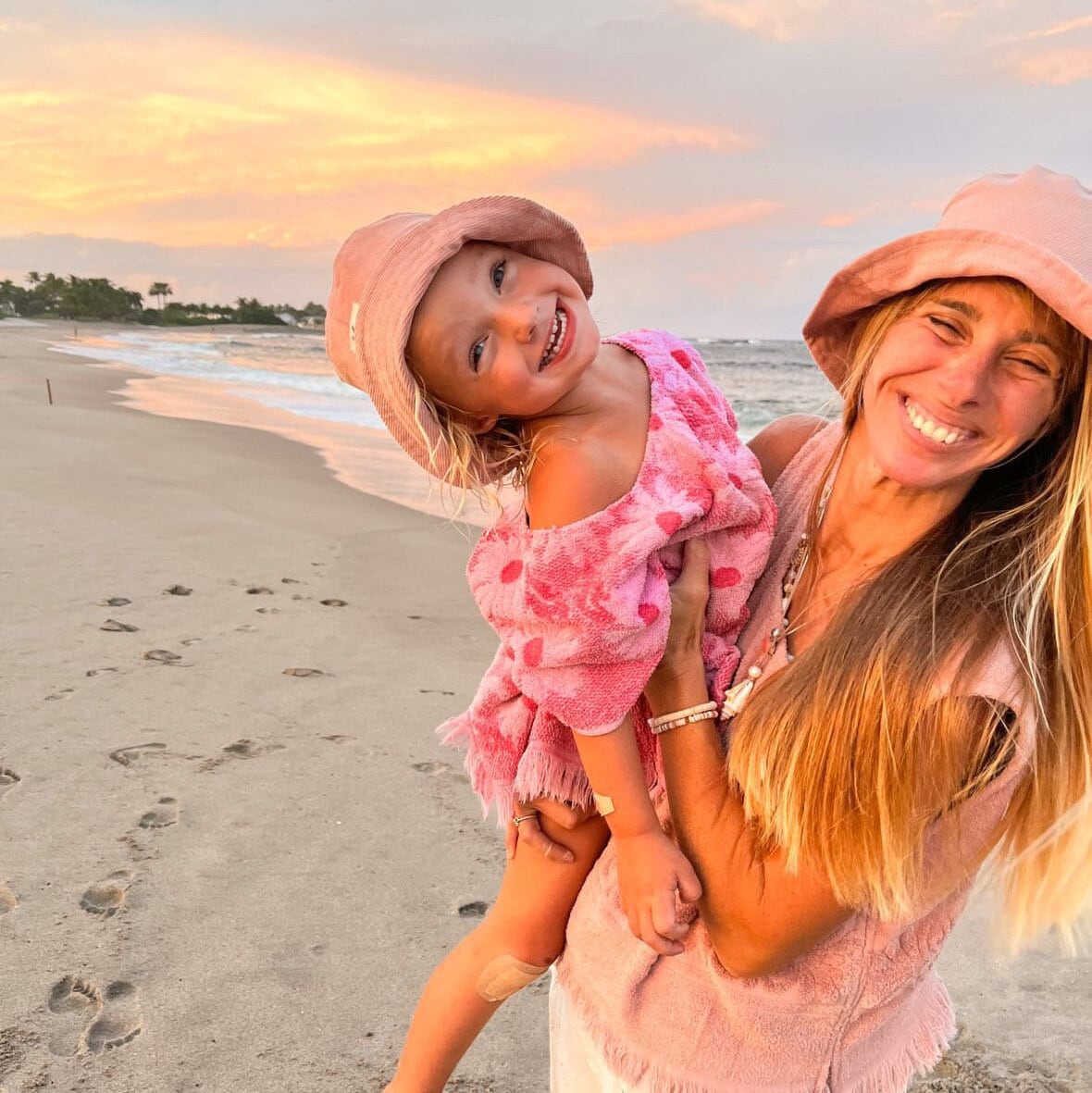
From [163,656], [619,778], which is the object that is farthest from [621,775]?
[163,656]

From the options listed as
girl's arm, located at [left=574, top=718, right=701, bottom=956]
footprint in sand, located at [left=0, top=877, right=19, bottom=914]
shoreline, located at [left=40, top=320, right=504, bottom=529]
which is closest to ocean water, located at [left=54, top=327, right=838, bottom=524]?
shoreline, located at [left=40, top=320, right=504, bottom=529]

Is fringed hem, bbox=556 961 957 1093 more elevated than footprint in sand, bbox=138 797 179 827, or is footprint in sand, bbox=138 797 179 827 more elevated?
fringed hem, bbox=556 961 957 1093

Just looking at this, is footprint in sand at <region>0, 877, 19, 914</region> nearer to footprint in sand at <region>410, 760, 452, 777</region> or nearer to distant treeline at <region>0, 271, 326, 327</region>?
footprint in sand at <region>410, 760, 452, 777</region>

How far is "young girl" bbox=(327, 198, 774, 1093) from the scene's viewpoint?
4.95 feet

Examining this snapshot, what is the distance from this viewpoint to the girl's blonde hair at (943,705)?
1268 millimetres

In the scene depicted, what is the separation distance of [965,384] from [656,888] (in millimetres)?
848

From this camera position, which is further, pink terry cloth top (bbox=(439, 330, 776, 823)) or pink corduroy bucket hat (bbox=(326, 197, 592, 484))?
pink corduroy bucket hat (bbox=(326, 197, 592, 484))

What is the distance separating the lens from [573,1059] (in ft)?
5.43

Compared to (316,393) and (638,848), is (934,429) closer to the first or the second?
(638,848)

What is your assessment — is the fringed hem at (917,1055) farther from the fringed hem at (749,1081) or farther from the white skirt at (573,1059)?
the white skirt at (573,1059)

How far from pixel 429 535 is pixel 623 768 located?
223 inches

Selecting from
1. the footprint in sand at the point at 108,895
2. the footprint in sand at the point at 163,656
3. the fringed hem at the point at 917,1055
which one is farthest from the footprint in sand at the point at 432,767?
the fringed hem at the point at 917,1055

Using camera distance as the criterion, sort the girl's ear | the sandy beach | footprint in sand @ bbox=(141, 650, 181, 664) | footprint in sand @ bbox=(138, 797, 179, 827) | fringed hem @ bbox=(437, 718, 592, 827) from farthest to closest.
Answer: footprint in sand @ bbox=(141, 650, 181, 664)
footprint in sand @ bbox=(138, 797, 179, 827)
the sandy beach
the girl's ear
fringed hem @ bbox=(437, 718, 592, 827)

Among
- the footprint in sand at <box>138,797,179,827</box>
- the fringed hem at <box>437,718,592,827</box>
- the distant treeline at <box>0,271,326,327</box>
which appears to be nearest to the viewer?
the fringed hem at <box>437,718,592,827</box>
